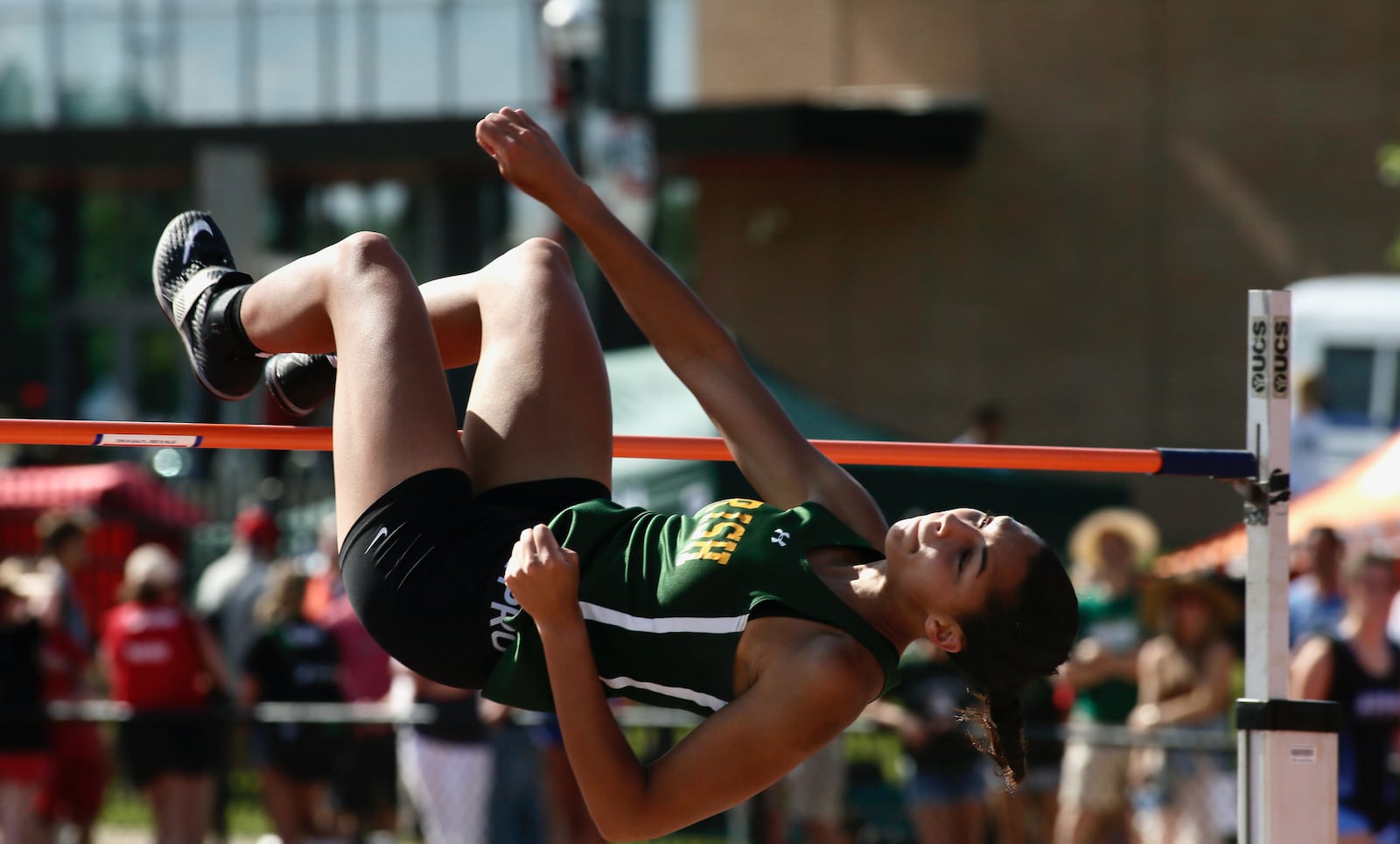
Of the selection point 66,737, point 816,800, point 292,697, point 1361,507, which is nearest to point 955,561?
point 816,800

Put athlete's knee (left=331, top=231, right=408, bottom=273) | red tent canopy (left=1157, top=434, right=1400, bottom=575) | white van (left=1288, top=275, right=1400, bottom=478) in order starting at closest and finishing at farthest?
athlete's knee (left=331, top=231, right=408, bottom=273), red tent canopy (left=1157, top=434, right=1400, bottom=575), white van (left=1288, top=275, right=1400, bottom=478)

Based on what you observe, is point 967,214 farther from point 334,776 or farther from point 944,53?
point 334,776

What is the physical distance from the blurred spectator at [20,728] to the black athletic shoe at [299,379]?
411cm

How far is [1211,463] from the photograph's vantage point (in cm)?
368

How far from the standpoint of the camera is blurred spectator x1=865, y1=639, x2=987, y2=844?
24.6 ft

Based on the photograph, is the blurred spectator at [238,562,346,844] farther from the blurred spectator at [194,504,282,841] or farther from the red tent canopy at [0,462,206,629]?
the red tent canopy at [0,462,206,629]

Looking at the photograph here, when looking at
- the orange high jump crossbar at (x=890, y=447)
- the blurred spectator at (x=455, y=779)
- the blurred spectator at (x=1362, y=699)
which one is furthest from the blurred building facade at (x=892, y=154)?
the orange high jump crossbar at (x=890, y=447)

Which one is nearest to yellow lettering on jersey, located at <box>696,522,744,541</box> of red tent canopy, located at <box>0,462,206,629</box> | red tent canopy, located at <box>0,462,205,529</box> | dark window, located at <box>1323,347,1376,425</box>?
red tent canopy, located at <box>0,462,206,629</box>

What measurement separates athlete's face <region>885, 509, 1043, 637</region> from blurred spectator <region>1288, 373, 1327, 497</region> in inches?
376

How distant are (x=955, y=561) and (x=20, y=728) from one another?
18.2 ft

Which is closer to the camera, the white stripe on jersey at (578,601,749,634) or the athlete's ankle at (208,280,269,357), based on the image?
the white stripe on jersey at (578,601,749,634)

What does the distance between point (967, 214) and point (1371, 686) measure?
11786mm

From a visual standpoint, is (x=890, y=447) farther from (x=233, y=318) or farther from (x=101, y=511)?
(x=101, y=511)

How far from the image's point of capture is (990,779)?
26.5ft
